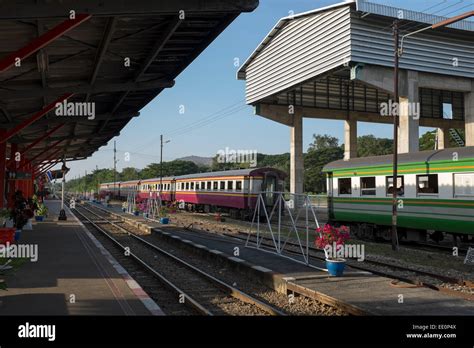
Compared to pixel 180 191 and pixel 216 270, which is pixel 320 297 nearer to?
pixel 216 270

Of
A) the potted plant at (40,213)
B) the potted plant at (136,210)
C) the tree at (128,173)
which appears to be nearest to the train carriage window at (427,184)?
the potted plant at (40,213)

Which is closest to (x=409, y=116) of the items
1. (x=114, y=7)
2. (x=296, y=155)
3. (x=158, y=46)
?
(x=296, y=155)

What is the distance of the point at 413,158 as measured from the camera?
51.0ft

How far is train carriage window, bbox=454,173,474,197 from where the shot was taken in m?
13.0

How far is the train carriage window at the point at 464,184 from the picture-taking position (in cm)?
1302

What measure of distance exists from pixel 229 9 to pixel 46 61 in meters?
5.61

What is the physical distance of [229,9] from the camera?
9180mm

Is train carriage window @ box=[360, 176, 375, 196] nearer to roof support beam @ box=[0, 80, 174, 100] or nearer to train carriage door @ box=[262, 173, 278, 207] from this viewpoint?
roof support beam @ box=[0, 80, 174, 100]

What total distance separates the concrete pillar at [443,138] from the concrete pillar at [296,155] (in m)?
16.6

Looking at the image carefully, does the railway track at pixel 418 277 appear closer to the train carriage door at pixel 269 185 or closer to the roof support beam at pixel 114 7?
A: the roof support beam at pixel 114 7

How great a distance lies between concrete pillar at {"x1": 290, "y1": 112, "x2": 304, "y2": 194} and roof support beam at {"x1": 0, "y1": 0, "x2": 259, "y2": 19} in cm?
2725

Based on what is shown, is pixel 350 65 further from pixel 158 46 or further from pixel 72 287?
pixel 72 287

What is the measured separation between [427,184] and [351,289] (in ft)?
26.0

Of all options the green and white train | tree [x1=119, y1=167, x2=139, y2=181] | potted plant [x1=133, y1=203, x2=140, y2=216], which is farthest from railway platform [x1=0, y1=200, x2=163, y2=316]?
tree [x1=119, y1=167, x2=139, y2=181]
